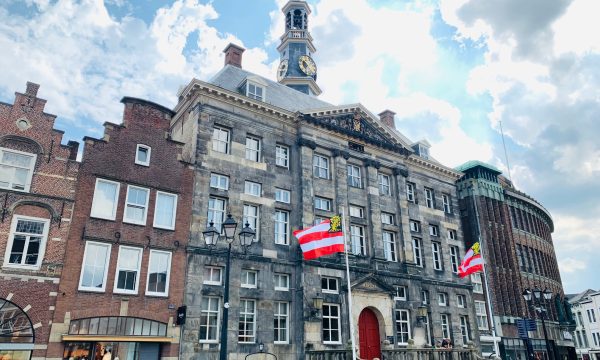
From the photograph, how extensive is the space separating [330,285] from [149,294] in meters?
11.0

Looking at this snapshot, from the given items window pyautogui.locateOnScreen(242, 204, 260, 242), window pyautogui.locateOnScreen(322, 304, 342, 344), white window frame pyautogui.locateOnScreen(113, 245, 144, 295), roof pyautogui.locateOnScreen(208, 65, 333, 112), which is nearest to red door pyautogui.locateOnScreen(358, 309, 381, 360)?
window pyautogui.locateOnScreen(322, 304, 342, 344)

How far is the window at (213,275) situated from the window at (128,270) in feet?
11.1

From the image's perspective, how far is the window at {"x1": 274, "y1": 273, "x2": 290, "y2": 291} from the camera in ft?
81.5

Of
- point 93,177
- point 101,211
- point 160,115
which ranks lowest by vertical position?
point 101,211

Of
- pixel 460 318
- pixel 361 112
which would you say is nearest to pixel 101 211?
pixel 361 112

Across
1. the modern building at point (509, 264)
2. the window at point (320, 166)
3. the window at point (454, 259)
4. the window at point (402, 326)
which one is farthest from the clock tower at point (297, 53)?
the window at point (402, 326)

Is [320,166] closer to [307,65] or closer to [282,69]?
[307,65]

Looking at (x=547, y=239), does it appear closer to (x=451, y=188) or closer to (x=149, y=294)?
(x=451, y=188)

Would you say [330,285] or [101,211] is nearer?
[101,211]

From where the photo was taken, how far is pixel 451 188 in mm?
38125

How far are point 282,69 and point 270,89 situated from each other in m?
15.4

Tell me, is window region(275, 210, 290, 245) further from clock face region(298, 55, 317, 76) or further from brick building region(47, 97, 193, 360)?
clock face region(298, 55, 317, 76)

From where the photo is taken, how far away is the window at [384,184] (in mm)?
32844

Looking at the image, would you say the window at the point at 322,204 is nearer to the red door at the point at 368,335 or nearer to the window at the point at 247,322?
the red door at the point at 368,335
